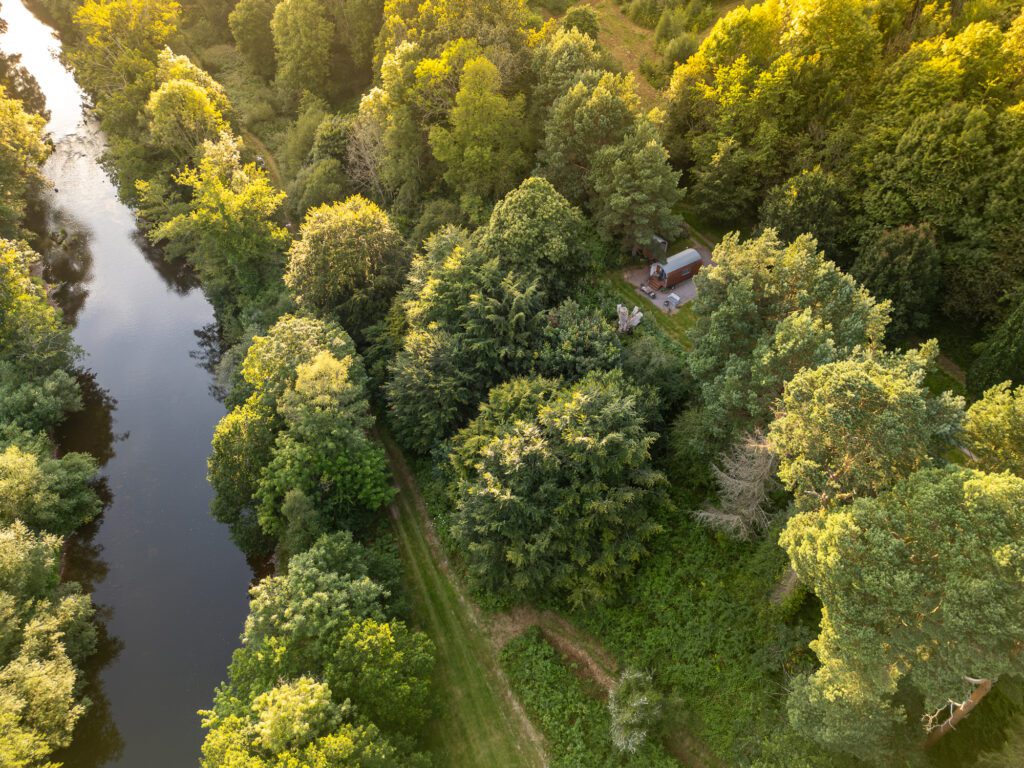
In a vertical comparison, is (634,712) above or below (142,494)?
below

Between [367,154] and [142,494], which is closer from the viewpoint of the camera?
[142,494]

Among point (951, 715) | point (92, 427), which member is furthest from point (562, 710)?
point (92, 427)

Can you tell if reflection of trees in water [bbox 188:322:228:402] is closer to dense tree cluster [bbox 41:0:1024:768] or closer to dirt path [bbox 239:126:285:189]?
dense tree cluster [bbox 41:0:1024:768]

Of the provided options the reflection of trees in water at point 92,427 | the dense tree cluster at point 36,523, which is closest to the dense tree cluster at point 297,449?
the dense tree cluster at point 36,523

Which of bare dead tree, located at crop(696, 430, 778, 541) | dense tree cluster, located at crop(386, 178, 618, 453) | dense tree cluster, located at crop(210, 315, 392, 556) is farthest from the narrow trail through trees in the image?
bare dead tree, located at crop(696, 430, 778, 541)

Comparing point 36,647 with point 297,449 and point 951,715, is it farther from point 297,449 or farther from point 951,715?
point 951,715

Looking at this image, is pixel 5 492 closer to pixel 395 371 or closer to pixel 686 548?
pixel 395 371
